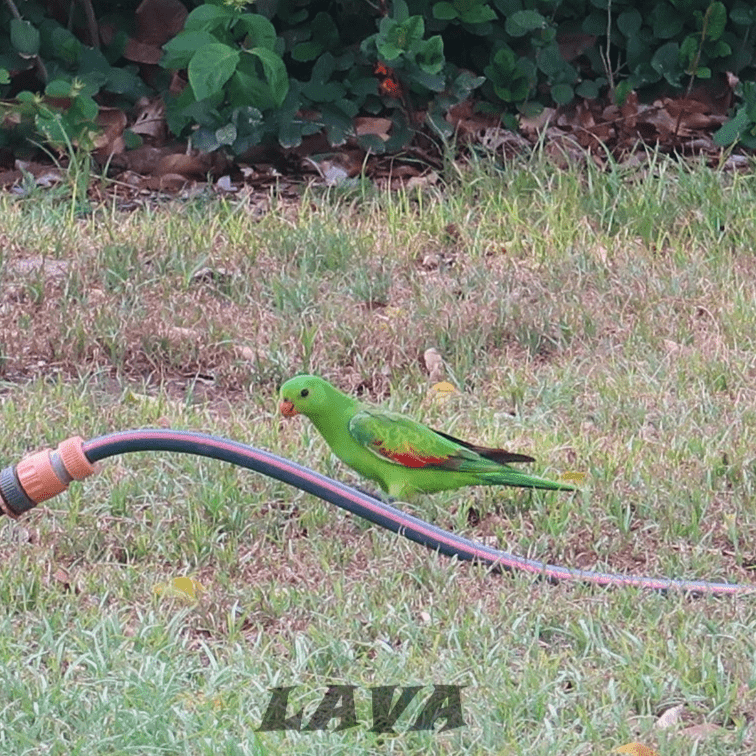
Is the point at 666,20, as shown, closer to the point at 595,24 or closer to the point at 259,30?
the point at 595,24

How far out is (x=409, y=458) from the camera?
303 cm

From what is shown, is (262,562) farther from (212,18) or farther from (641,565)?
(212,18)

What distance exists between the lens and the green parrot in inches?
119

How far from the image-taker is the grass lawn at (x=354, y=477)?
7.64ft

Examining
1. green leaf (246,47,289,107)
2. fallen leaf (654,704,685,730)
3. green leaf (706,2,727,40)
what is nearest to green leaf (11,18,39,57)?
green leaf (246,47,289,107)

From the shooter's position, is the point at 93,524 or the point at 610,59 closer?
the point at 93,524

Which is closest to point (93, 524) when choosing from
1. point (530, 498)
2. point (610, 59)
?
point (530, 498)

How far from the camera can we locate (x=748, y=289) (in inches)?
174

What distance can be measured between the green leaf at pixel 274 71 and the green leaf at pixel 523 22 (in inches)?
44.0

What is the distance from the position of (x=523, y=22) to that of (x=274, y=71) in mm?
1228

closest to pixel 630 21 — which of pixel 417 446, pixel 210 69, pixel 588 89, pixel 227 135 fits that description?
pixel 588 89

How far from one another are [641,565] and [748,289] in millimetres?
1760

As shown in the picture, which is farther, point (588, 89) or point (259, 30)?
point (588, 89)

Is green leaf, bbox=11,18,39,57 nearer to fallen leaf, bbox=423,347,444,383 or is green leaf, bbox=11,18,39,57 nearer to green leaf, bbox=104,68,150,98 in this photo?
green leaf, bbox=104,68,150,98
